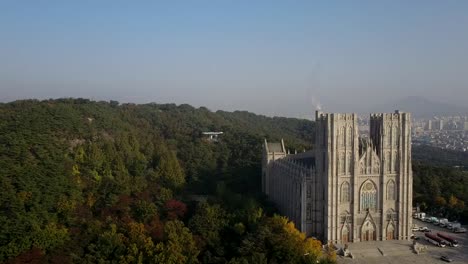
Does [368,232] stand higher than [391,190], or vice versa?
[391,190]

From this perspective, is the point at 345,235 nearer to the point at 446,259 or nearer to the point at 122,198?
the point at 446,259

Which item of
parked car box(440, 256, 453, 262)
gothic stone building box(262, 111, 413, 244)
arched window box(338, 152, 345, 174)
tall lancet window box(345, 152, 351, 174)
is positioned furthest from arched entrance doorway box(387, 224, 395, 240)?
arched window box(338, 152, 345, 174)

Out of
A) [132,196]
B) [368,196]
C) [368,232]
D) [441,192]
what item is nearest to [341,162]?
[368,196]

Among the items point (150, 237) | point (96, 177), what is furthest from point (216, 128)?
point (150, 237)

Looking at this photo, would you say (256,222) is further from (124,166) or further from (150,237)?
(124,166)

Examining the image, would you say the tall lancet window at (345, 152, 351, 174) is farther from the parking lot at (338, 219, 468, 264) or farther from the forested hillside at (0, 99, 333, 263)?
the forested hillside at (0, 99, 333, 263)

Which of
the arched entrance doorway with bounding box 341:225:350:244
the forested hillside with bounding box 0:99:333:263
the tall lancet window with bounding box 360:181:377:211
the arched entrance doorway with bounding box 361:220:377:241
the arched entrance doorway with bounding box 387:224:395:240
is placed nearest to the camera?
the forested hillside with bounding box 0:99:333:263

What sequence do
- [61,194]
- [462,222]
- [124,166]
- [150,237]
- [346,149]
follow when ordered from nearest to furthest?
[150,237] → [346,149] → [61,194] → [462,222] → [124,166]
